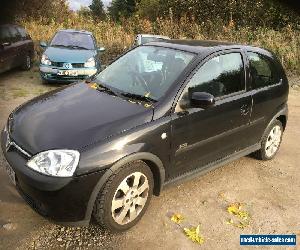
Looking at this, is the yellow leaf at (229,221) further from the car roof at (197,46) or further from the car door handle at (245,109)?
the car roof at (197,46)

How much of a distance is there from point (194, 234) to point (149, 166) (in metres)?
0.79

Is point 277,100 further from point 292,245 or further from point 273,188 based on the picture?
point 292,245

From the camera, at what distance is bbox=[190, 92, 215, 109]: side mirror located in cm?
379

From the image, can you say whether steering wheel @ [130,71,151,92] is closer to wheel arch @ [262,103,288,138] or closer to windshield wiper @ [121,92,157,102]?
windshield wiper @ [121,92,157,102]

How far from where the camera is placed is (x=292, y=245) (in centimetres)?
367

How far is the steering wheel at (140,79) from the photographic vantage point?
4.05m

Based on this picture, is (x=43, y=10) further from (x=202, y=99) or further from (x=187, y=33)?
(x=202, y=99)

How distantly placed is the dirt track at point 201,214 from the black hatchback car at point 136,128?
26cm

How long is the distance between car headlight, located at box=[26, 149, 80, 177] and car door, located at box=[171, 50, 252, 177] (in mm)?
1085

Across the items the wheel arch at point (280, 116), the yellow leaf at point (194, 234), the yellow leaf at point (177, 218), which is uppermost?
the wheel arch at point (280, 116)

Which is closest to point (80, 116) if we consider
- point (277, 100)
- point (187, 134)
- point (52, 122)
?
point (52, 122)

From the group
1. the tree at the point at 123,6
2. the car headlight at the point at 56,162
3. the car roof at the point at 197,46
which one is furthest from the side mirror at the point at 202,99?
the tree at the point at 123,6

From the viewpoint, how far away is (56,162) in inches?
125

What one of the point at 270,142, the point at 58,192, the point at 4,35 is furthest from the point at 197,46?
the point at 4,35
